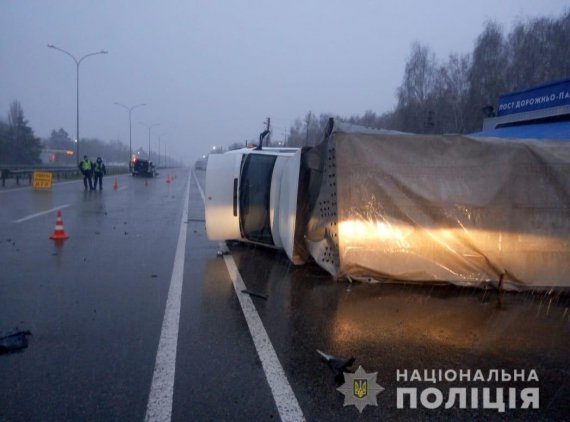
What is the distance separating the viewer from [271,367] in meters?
4.08

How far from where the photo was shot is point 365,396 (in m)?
3.64

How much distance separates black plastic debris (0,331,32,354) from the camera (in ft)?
14.0

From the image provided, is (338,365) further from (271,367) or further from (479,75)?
(479,75)

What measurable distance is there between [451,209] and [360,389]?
3.58 meters

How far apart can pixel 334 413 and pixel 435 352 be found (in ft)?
4.80

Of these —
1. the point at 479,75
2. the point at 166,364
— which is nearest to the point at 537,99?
the point at 166,364

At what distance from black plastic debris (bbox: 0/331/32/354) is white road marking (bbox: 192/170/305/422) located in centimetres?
203

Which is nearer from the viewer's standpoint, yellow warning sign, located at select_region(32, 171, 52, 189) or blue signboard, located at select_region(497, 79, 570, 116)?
blue signboard, located at select_region(497, 79, 570, 116)

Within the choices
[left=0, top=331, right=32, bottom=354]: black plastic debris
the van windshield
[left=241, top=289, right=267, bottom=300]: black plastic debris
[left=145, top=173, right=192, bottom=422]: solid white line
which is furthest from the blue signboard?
[left=0, top=331, right=32, bottom=354]: black plastic debris

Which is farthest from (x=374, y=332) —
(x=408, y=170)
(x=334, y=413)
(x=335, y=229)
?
(x=408, y=170)

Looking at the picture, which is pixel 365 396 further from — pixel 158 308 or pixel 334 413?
pixel 158 308

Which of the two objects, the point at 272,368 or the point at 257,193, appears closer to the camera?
the point at 272,368

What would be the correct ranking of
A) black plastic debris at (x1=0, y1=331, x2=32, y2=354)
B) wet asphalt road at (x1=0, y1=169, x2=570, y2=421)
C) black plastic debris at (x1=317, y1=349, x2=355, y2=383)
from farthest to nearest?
black plastic debris at (x1=0, y1=331, x2=32, y2=354), black plastic debris at (x1=317, y1=349, x2=355, y2=383), wet asphalt road at (x1=0, y1=169, x2=570, y2=421)

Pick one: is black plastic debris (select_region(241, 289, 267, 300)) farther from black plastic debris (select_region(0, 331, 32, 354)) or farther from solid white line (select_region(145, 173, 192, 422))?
black plastic debris (select_region(0, 331, 32, 354))
